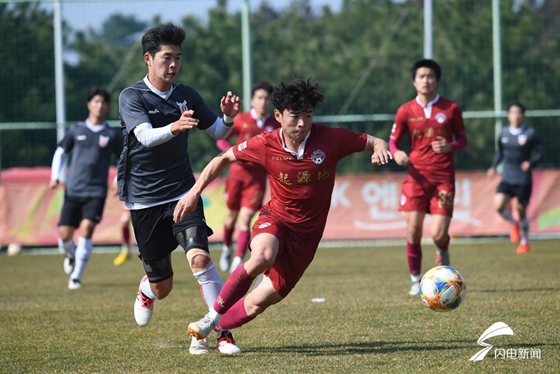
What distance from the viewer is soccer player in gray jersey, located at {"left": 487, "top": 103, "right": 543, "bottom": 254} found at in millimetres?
15539

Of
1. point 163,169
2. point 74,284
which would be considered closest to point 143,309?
point 163,169

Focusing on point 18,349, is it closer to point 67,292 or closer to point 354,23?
point 67,292

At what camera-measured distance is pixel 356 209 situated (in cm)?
1802

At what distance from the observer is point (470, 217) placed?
17.8m

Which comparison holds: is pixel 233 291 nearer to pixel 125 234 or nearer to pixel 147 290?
pixel 147 290

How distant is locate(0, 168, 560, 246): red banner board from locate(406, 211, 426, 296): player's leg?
7.95 m

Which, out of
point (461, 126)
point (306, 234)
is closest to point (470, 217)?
point (461, 126)

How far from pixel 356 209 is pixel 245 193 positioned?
224 inches

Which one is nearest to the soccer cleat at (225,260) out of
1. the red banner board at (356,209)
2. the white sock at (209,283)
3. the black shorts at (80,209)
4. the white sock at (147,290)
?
the black shorts at (80,209)

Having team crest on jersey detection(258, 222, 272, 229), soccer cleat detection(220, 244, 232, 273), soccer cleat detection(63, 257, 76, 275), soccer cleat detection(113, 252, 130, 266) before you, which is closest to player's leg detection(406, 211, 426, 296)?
team crest on jersey detection(258, 222, 272, 229)

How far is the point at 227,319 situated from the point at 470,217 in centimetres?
1199

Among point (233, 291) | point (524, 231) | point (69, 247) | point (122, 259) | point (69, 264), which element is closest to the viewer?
point (233, 291)

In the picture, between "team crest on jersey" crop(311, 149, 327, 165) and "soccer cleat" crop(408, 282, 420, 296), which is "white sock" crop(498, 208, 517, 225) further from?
"team crest on jersey" crop(311, 149, 327, 165)

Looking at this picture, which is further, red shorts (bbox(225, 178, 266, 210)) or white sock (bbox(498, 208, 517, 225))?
white sock (bbox(498, 208, 517, 225))
